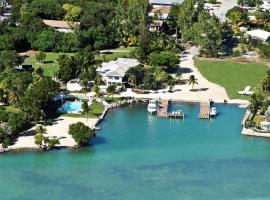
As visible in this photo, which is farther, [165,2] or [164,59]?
[165,2]

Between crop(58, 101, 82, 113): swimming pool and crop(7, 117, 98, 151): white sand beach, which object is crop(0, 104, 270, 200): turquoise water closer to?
crop(7, 117, 98, 151): white sand beach

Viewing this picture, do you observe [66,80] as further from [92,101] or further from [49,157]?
[49,157]

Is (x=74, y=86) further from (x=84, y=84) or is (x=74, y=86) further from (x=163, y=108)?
(x=163, y=108)

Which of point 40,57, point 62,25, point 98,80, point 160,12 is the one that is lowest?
point 98,80

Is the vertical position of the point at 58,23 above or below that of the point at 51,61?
above

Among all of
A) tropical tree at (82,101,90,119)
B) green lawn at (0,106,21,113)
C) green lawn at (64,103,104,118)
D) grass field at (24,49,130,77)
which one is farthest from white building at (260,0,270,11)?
green lawn at (0,106,21,113)

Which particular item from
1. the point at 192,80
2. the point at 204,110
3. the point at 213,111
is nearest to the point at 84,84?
the point at 192,80

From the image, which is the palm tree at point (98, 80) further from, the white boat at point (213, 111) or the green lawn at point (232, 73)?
the white boat at point (213, 111)

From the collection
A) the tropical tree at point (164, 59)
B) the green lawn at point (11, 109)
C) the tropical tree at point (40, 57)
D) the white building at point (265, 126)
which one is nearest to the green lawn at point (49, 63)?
the tropical tree at point (40, 57)
